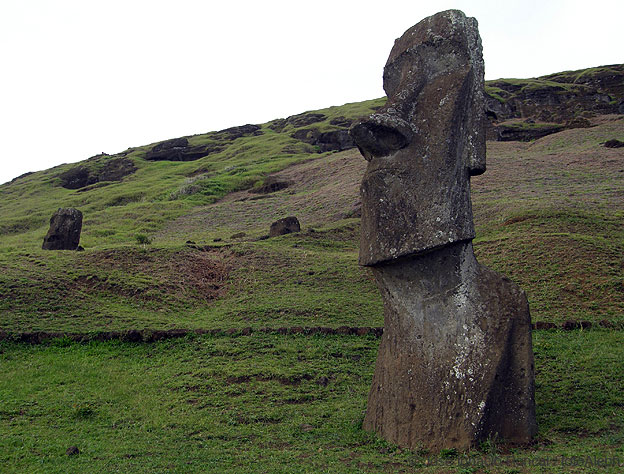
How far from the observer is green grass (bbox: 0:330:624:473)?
7016 mm

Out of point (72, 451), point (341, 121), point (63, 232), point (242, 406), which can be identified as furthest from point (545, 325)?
point (341, 121)

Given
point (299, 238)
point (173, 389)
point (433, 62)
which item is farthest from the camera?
point (299, 238)

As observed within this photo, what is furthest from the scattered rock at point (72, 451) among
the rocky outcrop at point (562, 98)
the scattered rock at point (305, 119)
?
the scattered rock at point (305, 119)

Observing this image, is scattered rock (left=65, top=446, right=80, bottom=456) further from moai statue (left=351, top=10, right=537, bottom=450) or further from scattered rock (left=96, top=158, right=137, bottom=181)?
scattered rock (left=96, top=158, right=137, bottom=181)

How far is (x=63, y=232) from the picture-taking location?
25.5 m

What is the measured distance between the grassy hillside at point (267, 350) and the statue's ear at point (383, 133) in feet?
12.3

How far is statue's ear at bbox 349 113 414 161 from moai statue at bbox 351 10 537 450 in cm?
1

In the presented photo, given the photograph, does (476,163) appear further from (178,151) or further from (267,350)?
(178,151)

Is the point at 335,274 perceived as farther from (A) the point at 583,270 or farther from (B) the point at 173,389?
(B) the point at 173,389

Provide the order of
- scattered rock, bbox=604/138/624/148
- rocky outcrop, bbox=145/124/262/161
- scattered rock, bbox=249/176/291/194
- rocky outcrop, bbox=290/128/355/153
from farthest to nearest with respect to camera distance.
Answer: rocky outcrop, bbox=145/124/262/161 → rocky outcrop, bbox=290/128/355/153 → scattered rock, bbox=249/176/291/194 → scattered rock, bbox=604/138/624/148

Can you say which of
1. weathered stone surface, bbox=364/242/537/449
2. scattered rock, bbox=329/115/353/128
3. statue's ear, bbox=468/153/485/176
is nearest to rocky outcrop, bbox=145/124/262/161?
scattered rock, bbox=329/115/353/128

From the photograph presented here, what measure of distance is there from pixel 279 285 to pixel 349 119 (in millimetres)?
69419

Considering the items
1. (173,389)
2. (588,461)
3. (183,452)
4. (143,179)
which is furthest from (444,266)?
(143,179)

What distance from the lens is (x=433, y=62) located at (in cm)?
799
